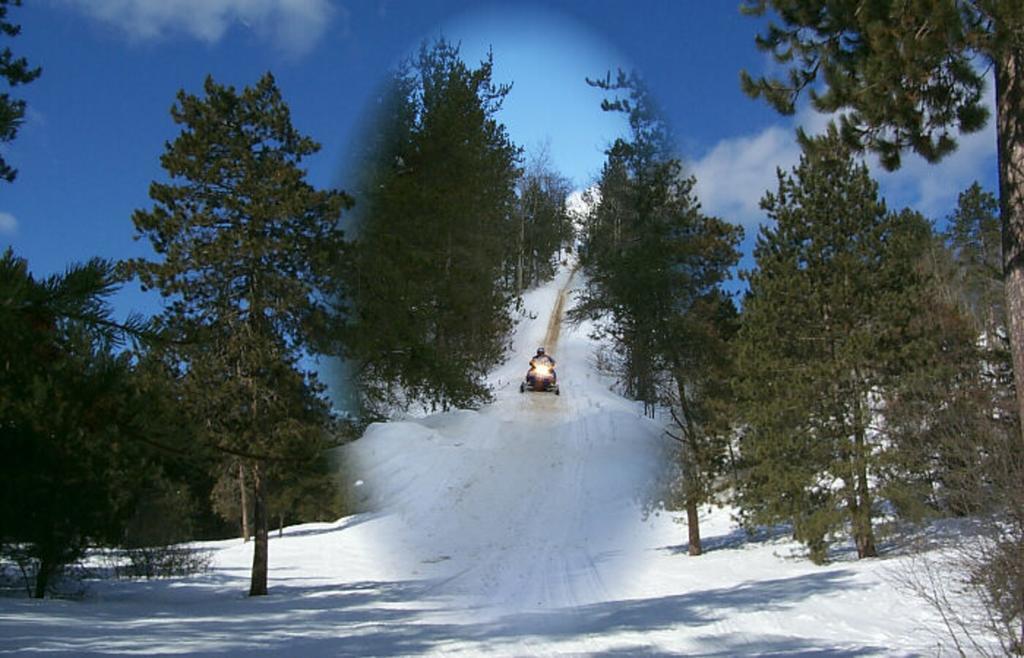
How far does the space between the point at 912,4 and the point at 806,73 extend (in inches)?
78.2

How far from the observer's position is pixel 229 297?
1566 centimetres

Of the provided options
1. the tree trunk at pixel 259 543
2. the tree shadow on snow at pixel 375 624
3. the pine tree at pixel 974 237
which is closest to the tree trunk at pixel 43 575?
the tree shadow on snow at pixel 375 624

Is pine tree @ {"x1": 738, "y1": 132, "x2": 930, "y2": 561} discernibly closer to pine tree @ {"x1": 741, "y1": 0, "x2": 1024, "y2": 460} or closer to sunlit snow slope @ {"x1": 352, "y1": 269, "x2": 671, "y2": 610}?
sunlit snow slope @ {"x1": 352, "y1": 269, "x2": 671, "y2": 610}

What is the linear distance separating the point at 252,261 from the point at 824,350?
1271 centimetres

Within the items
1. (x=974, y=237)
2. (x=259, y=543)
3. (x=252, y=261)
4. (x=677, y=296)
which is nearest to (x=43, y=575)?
(x=259, y=543)

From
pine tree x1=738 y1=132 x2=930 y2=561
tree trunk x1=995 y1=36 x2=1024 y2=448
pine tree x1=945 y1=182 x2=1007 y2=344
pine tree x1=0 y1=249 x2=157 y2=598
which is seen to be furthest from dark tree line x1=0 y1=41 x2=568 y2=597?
pine tree x1=945 y1=182 x2=1007 y2=344

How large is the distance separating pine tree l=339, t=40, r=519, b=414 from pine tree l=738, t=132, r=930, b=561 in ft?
24.7

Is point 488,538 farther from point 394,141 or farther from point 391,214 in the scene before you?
point 394,141

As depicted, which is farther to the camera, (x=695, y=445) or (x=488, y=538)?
(x=695, y=445)

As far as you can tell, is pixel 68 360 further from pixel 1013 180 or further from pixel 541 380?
pixel 541 380

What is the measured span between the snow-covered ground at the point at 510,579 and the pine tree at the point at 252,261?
11.5 ft

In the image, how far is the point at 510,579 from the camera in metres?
14.3

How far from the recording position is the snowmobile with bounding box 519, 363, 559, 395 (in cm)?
3028

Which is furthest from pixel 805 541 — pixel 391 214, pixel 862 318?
pixel 391 214
